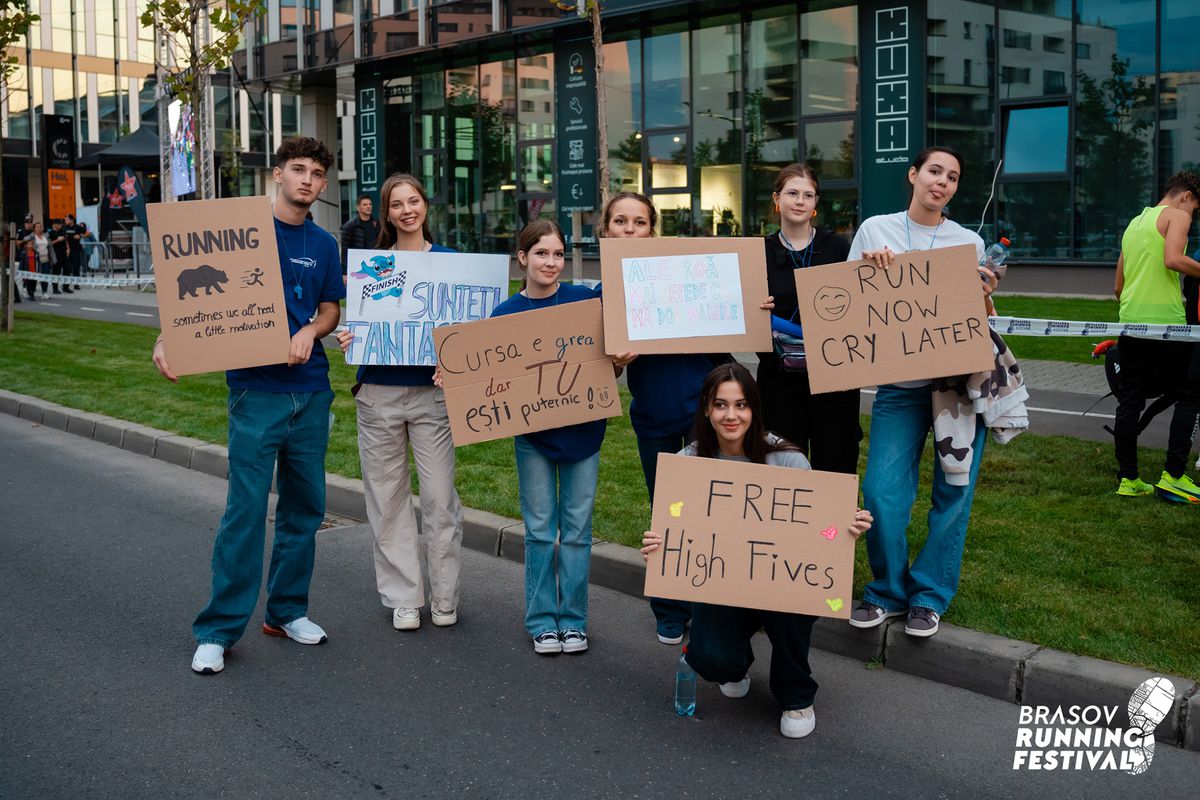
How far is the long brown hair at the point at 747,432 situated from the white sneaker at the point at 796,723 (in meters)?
0.92

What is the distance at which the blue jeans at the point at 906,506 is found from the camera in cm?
498

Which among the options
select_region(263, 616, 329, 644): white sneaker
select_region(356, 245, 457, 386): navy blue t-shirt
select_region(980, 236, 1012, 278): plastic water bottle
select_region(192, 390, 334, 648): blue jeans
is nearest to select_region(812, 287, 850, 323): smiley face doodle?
select_region(980, 236, 1012, 278): plastic water bottle

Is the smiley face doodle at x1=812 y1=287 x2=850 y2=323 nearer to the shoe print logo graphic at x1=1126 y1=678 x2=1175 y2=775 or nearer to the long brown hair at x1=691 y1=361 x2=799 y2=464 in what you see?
the long brown hair at x1=691 y1=361 x2=799 y2=464

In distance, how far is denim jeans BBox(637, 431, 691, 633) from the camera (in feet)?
17.1

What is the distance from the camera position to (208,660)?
4949 millimetres

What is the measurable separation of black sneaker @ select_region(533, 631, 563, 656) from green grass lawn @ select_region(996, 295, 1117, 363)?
9183 millimetres

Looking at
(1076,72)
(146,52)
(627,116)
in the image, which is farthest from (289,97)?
(1076,72)

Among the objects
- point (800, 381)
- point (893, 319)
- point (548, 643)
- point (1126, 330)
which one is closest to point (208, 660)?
point (548, 643)

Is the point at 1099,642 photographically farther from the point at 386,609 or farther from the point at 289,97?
the point at 289,97

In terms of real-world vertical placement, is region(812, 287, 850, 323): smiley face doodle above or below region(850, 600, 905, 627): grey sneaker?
above

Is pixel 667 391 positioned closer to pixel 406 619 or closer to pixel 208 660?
pixel 406 619

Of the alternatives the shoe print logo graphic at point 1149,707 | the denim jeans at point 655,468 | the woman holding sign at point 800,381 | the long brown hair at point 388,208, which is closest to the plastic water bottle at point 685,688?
the denim jeans at point 655,468

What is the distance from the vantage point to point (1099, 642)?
470 cm

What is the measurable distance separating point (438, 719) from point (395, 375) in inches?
64.3
